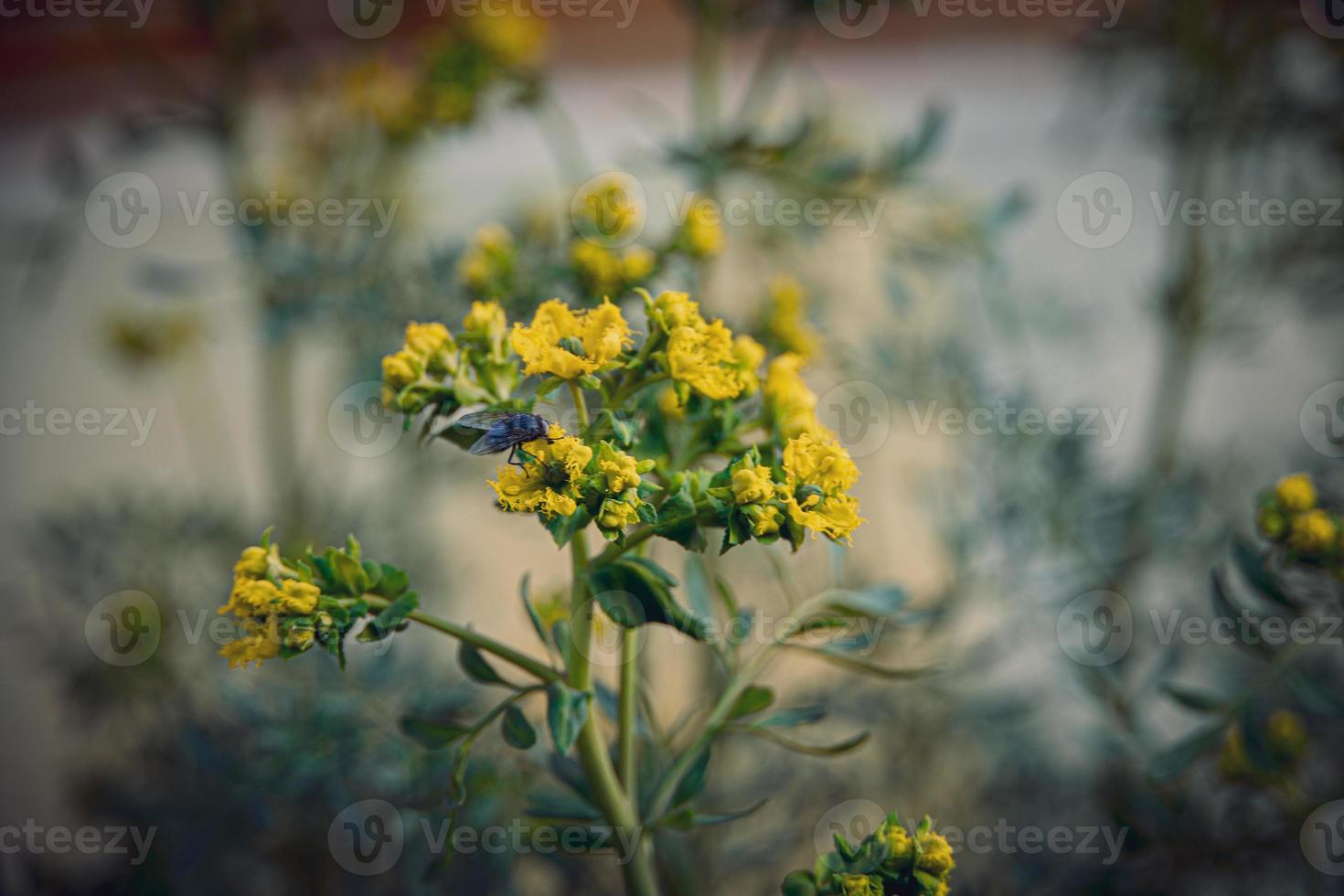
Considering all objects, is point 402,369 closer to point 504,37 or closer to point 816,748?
point 816,748

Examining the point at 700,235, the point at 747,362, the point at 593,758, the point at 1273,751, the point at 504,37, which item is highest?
the point at 504,37

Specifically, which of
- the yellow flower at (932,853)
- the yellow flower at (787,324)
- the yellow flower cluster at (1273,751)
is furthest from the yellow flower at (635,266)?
the yellow flower cluster at (1273,751)

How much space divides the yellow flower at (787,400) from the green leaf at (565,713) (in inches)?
7.8

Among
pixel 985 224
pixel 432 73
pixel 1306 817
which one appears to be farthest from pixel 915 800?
pixel 432 73

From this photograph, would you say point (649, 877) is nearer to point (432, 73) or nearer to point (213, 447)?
point (432, 73)

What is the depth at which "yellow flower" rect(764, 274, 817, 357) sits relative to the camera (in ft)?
2.58

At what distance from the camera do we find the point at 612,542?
55cm

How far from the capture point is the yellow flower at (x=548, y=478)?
521mm

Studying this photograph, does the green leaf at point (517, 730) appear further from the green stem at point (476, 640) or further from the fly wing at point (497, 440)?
the fly wing at point (497, 440)

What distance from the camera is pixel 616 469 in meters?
0.52

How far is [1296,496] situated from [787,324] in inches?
15.2

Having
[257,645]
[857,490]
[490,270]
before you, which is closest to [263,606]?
[257,645]

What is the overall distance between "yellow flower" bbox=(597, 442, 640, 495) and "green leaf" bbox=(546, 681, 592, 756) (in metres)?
0.12

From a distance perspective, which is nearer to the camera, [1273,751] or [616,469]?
[616,469]
